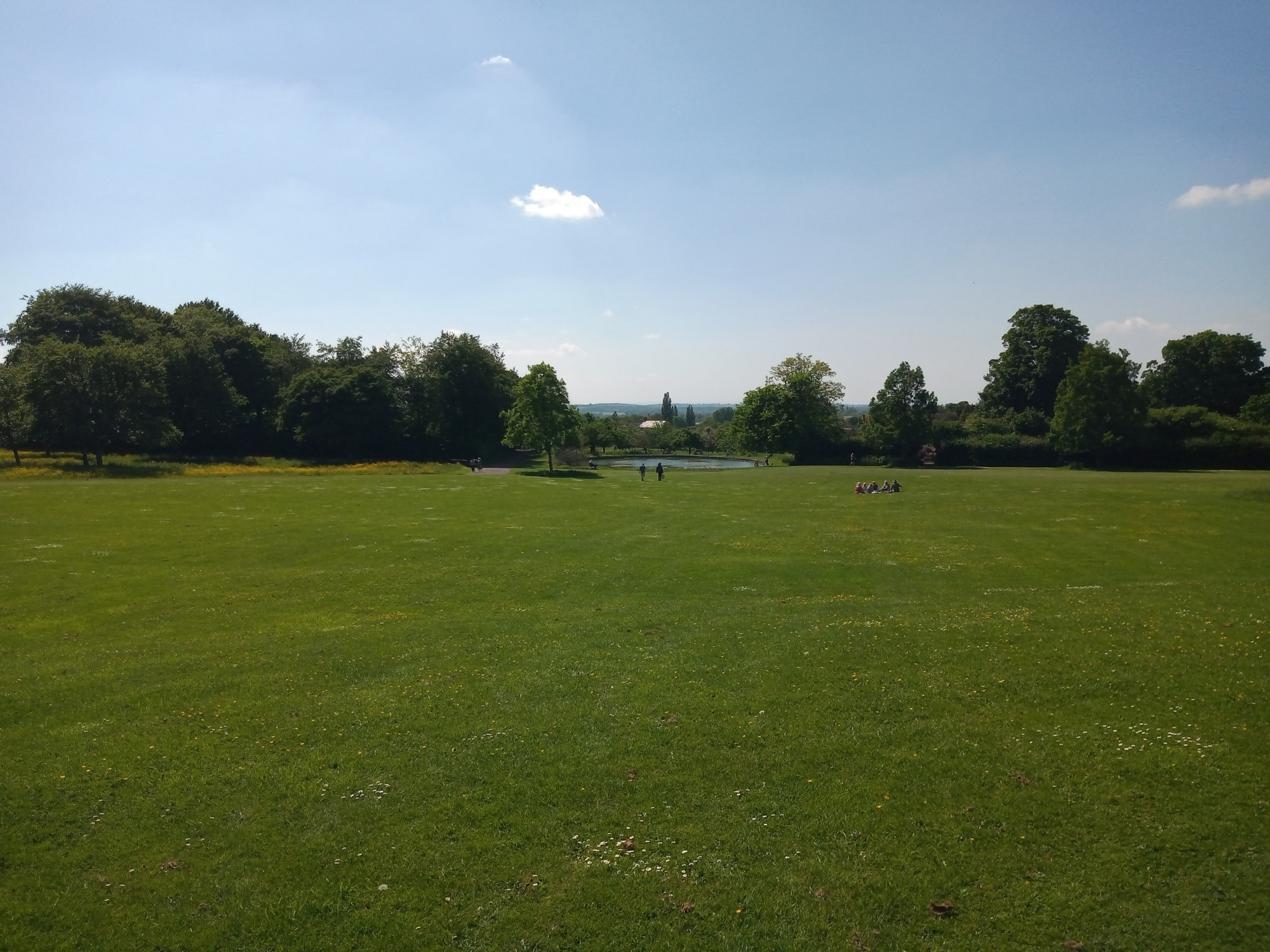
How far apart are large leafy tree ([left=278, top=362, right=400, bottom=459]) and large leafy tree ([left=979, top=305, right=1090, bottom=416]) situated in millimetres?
88695

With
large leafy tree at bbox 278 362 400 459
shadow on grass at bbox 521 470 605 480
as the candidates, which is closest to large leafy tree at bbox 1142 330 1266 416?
shadow on grass at bbox 521 470 605 480

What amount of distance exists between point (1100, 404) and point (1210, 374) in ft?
103

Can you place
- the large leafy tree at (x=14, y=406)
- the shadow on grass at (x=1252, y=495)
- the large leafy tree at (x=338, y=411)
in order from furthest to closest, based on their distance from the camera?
the large leafy tree at (x=338, y=411) → the large leafy tree at (x=14, y=406) → the shadow on grass at (x=1252, y=495)

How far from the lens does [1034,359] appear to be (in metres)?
100

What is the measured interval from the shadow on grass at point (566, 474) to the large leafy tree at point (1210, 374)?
2950 inches

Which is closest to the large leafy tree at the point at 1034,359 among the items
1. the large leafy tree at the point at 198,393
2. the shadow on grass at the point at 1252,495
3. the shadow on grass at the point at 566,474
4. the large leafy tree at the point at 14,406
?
the shadow on grass at the point at 1252,495

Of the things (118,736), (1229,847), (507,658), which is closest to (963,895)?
(1229,847)

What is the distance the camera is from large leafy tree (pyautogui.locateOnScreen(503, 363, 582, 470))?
3103 inches

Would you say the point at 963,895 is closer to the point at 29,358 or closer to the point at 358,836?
the point at 358,836

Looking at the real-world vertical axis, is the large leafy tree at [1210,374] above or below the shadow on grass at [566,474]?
above

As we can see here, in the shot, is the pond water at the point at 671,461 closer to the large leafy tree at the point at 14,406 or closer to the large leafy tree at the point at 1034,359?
the large leafy tree at the point at 1034,359

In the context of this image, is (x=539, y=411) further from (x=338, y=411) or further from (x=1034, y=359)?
(x=1034, y=359)

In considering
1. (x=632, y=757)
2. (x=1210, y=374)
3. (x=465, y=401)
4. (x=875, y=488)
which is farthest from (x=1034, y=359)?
(x=632, y=757)

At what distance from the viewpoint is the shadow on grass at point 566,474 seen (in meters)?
68.6
